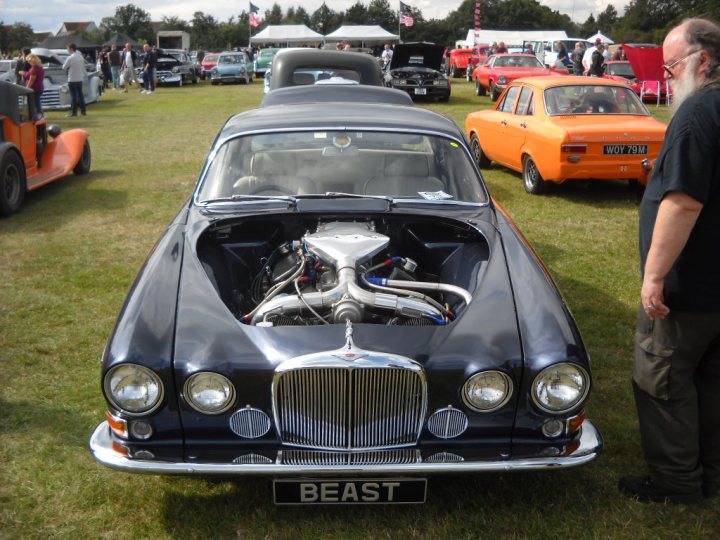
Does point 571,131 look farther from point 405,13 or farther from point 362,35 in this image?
point 405,13

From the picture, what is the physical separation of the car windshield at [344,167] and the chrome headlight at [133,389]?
149 centimetres

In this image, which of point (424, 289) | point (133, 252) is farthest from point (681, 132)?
point (133, 252)

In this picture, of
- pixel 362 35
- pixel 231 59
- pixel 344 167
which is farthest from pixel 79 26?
pixel 344 167

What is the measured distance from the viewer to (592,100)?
9.28 meters

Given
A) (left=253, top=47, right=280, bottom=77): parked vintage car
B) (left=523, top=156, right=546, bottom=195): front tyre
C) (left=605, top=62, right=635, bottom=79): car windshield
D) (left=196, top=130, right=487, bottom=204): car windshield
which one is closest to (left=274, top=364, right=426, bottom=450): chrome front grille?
(left=196, top=130, right=487, bottom=204): car windshield

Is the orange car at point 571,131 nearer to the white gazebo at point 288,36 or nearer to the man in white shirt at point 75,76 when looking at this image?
the man in white shirt at point 75,76

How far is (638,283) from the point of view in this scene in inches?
248

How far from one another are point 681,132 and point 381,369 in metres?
1.45

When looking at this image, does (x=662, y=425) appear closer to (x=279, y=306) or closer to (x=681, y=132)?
(x=681, y=132)

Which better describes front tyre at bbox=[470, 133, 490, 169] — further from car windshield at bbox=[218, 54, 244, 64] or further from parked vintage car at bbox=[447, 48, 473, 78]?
parked vintage car at bbox=[447, 48, 473, 78]

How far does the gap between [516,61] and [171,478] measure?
69.9ft

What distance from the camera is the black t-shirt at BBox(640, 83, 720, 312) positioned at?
2.80 m

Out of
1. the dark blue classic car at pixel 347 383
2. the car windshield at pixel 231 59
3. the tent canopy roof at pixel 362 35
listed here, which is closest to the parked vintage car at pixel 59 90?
the car windshield at pixel 231 59

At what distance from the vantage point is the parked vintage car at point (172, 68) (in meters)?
31.4
